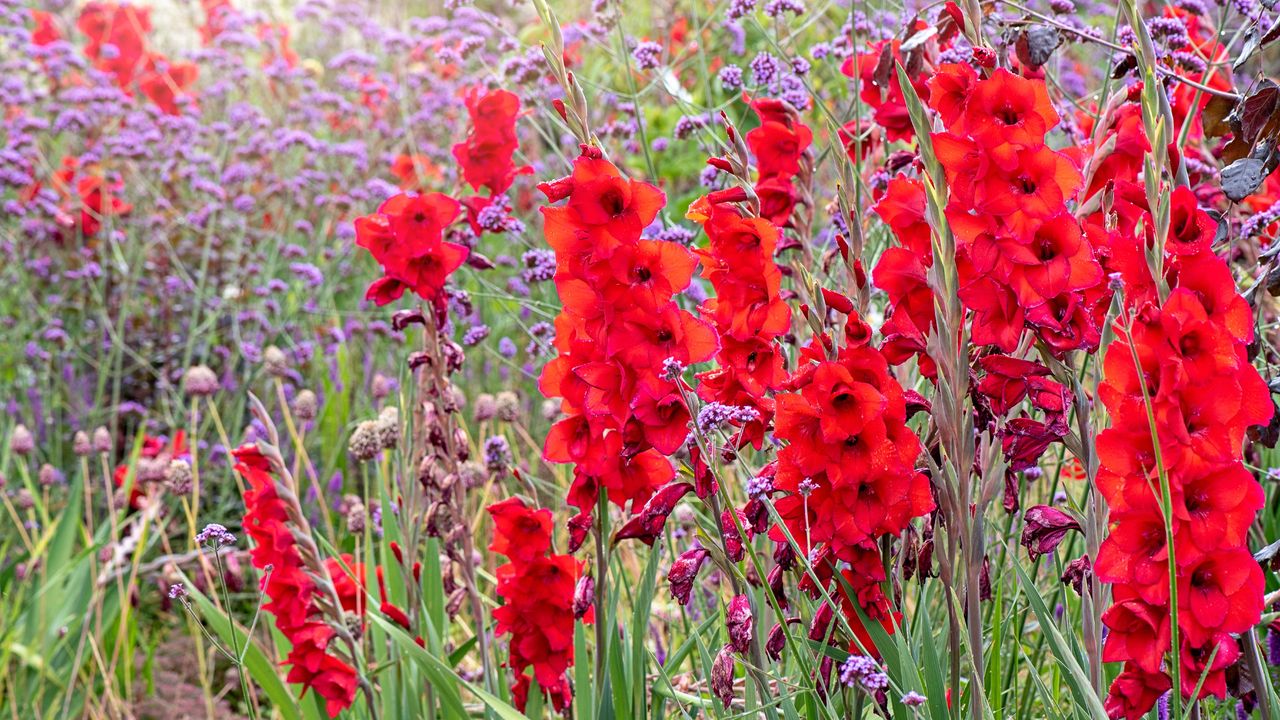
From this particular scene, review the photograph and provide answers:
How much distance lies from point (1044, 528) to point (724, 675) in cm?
39

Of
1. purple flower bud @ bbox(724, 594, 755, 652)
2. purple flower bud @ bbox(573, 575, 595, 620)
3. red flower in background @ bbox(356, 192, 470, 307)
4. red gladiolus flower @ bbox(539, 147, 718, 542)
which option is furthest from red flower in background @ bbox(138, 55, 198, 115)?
purple flower bud @ bbox(724, 594, 755, 652)

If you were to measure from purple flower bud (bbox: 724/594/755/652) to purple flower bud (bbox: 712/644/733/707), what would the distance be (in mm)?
17

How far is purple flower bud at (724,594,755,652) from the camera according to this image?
142cm

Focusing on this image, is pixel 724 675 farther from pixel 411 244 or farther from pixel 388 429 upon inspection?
pixel 388 429

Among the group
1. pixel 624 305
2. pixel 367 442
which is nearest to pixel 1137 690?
pixel 624 305

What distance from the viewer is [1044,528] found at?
1414 mm

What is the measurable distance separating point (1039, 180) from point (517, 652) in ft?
3.46

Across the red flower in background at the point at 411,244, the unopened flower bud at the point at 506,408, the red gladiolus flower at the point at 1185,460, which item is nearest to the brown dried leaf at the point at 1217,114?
the red gladiolus flower at the point at 1185,460

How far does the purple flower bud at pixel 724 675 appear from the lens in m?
1.44

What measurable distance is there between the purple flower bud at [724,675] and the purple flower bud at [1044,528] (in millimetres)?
351

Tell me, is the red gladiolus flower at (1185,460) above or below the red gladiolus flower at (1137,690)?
above

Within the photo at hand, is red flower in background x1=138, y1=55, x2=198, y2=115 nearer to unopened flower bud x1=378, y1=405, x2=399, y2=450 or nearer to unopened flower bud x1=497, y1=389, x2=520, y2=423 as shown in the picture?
unopened flower bud x1=497, y1=389, x2=520, y2=423

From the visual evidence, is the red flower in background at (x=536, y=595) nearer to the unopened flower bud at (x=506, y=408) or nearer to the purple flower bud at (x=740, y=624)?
the purple flower bud at (x=740, y=624)

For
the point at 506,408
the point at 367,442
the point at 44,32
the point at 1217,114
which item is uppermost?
the point at 44,32
